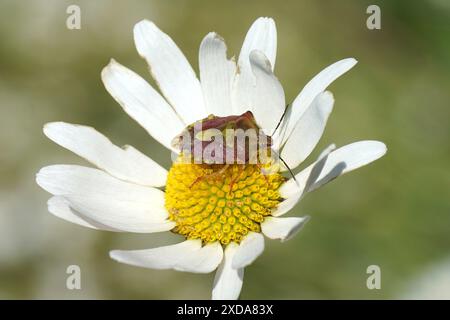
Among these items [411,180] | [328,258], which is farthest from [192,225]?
[411,180]

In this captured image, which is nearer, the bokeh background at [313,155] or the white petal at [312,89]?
the white petal at [312,89]

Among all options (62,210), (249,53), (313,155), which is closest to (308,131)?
(249,53)

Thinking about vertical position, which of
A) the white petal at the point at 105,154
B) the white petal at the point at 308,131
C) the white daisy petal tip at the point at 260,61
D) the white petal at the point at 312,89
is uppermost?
the white daisy petal tip at the point at 260,61

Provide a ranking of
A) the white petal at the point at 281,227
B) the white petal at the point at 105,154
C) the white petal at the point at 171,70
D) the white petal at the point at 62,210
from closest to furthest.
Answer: the white petal at the point at 281,227, the white petal at the point at 62,210, the white petal at the point at 105,154, the white petal at the point at 171,70

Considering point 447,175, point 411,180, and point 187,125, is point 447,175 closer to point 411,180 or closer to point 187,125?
point 411,180

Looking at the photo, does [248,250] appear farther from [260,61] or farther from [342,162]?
[260,61]

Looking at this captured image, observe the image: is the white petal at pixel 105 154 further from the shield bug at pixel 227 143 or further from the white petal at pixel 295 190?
the white petal at pixel 295 190

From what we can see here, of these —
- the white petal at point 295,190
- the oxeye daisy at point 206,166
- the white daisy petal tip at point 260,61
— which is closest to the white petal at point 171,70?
the oxeye daisy at point 206,166
